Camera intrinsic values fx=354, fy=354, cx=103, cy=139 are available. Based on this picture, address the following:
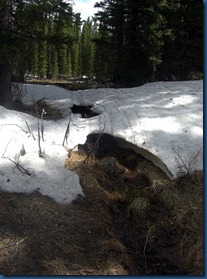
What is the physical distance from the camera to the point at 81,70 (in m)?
48.2

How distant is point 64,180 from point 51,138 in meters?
1.20

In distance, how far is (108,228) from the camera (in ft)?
13.6

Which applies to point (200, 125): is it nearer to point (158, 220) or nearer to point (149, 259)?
point (158, 220)

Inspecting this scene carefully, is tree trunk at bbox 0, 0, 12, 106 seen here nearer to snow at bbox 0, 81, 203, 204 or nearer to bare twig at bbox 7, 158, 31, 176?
snow at bbox 0, 81, 203, 204

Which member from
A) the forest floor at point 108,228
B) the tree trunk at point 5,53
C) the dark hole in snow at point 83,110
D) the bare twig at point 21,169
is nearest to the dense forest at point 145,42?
the tree trunk at point 5,53

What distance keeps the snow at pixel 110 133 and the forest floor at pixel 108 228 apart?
20 cm

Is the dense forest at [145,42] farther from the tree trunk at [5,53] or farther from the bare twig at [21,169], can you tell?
the bare twig at [21,169]

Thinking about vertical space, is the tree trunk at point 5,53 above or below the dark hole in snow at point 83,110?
above

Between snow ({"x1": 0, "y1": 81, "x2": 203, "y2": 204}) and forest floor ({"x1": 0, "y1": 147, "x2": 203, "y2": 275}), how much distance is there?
0.65ft

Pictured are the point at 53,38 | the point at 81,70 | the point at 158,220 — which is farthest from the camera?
the point at 81,70

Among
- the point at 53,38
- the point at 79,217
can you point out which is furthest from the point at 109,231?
the point at 53,38

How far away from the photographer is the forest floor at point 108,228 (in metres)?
3.54

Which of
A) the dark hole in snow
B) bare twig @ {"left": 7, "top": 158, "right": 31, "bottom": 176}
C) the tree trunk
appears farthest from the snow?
the tree trunk

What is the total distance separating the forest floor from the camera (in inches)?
140
